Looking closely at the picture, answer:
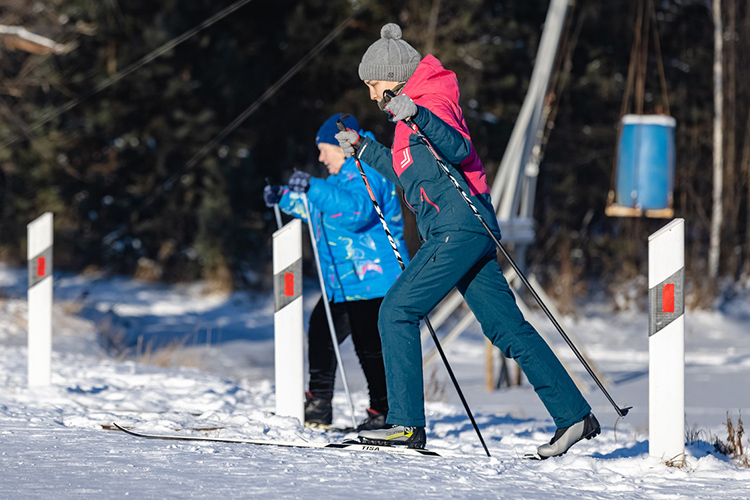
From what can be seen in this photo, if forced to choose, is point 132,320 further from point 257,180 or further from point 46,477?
point 46,477

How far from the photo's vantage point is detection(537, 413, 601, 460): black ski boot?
3.37m

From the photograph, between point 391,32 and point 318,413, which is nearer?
point 391,32

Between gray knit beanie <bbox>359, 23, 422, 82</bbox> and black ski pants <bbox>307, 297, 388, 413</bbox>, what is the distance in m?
1.15

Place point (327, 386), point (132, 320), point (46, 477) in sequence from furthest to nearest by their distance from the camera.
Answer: point (132, 320) < point (327, 386) < point (46, 477)

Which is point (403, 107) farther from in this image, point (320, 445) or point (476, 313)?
point (320, 445)

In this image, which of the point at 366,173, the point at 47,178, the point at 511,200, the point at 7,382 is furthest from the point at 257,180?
the point at 366,173

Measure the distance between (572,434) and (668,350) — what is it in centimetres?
46

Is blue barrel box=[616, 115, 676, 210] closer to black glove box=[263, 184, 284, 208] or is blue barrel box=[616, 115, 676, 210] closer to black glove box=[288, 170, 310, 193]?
black glove box=[263, 184, 284, 208]

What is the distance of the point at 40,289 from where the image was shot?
5258 millimetres

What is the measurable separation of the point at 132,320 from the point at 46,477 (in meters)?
11.1

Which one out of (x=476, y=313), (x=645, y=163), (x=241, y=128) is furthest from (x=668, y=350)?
(x=241, y=128)

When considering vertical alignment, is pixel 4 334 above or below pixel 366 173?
below

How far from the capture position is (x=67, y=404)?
464cm

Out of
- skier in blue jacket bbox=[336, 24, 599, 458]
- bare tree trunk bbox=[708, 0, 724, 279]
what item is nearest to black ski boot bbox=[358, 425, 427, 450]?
skier in blue jacket bbox=[336, 24, 599, 458]
